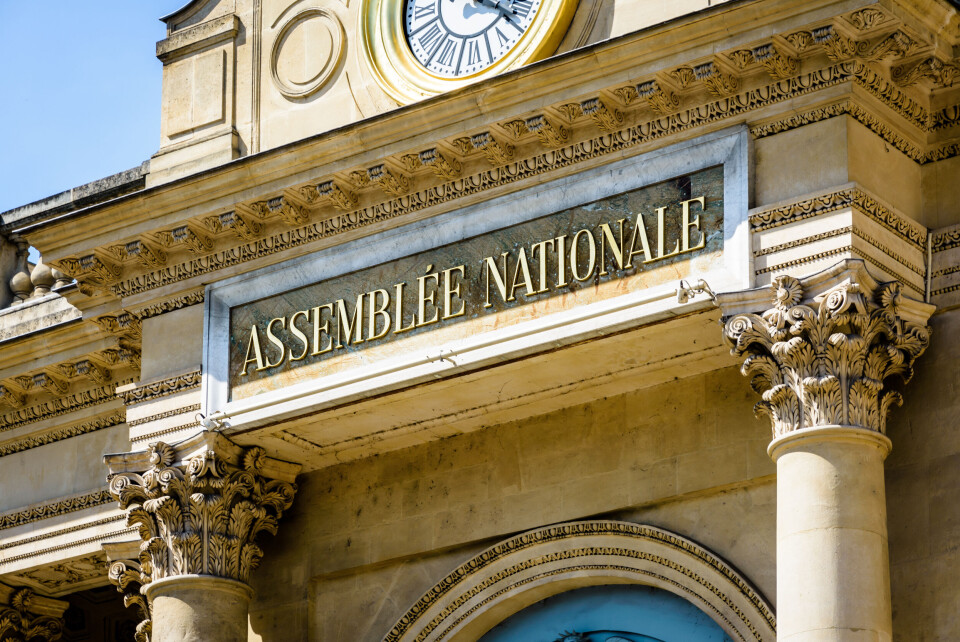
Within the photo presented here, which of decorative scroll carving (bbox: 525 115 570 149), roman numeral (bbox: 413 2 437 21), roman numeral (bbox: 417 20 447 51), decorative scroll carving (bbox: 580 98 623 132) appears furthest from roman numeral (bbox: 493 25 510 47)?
decorative scroll carving (bbox: 580 98 623 132)

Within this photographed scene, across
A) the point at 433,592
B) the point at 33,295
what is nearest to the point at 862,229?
the point at 433,592

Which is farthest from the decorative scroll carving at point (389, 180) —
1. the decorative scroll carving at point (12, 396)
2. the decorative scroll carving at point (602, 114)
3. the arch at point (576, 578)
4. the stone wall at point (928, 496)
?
the decorative scroll carving at point (12, 396)

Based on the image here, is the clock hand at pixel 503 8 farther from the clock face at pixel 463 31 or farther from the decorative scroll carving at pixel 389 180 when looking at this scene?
the decorative scroll carving at pixel 389 180

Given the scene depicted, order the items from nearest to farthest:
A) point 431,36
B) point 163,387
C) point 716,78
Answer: point 716,78
point 431,36
point 163,387

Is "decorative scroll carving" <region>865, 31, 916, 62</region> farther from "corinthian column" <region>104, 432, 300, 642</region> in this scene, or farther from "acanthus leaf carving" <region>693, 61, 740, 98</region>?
"corinthian column" <region>104, 432, 300, 642</region>

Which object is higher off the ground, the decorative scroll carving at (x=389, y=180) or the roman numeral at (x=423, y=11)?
the roman numeral at (x=423, y=11)

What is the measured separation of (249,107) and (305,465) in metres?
3.39

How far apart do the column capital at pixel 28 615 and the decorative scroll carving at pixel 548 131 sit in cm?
822

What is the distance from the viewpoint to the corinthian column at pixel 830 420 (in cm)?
1714

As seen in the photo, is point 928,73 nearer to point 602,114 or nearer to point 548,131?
point 602,114

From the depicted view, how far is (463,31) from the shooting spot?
68.4ft

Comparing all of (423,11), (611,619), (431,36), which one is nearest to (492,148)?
(431,36)

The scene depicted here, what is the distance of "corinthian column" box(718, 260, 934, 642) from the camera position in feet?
56.2

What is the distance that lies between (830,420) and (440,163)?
4.45 metres
